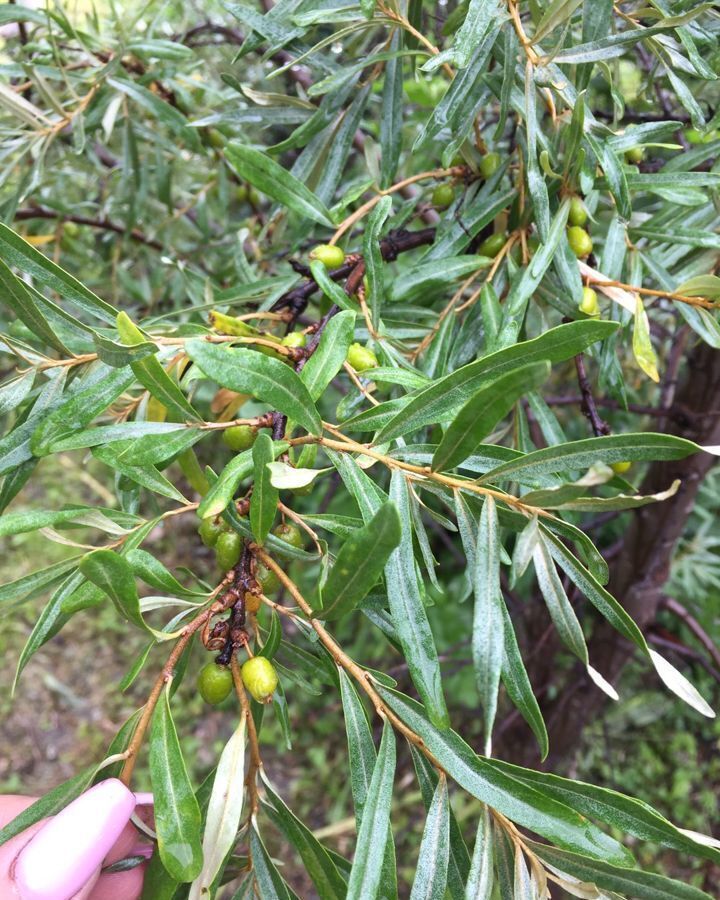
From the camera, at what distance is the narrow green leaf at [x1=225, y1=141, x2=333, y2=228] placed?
670mm

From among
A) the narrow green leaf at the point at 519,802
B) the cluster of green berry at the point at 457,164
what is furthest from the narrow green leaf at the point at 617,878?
the cluster of green berry at the point at 457,164

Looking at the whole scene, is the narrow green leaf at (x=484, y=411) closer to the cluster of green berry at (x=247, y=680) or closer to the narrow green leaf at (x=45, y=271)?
the cluster of green berry at (x=247, y=680)

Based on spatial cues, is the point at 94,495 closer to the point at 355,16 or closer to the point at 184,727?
the point at 184,727

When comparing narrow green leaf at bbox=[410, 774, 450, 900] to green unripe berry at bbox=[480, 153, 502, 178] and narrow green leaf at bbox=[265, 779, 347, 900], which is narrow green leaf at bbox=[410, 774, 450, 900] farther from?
green unripe berry at bbox=[480, 153, 502, 178]

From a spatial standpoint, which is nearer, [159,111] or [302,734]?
[159,111]

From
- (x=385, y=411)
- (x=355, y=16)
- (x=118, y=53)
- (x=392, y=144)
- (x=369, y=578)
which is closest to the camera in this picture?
(x=369, y=578)

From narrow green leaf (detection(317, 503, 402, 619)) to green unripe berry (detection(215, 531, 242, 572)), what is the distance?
0.11 meters

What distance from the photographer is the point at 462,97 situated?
619mm

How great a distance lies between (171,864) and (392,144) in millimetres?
776

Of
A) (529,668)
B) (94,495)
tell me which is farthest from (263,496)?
(94,495)

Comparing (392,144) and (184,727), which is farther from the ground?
(392,144)

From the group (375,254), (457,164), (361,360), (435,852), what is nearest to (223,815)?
(435,852)

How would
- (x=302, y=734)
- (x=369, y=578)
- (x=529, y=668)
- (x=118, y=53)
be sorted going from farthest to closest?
(x=302, y=734) → (x=529, y=668) → (x=118, y=53) → (x=369, y=578)

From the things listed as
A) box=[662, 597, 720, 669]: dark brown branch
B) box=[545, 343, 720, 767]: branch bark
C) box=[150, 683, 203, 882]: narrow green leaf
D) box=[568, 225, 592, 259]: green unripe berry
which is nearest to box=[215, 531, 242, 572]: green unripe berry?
box=[150, 683, 203, 882]: narrow green leaf
